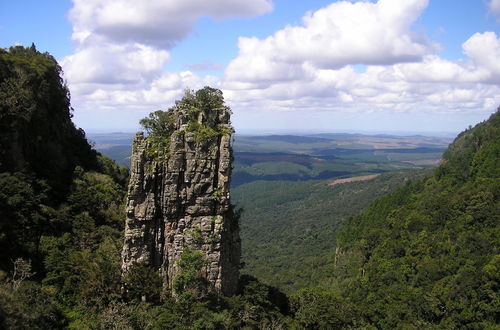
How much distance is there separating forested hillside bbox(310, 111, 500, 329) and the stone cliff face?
16062mm

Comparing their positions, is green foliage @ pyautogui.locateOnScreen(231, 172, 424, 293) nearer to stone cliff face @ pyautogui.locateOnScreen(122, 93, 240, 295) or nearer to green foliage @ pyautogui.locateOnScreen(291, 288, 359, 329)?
green foliage @ pyautogui.locateOnScreen(291, 288, 359, 329)

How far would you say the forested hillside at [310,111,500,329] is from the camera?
47.2 m

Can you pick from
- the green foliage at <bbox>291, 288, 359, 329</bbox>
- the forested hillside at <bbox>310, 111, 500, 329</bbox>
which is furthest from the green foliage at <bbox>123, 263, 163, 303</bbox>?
the forested hillside at <bbox>310, 111, 500, 329</bbox>

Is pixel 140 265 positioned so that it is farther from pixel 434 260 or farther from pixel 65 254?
pixel 434 260

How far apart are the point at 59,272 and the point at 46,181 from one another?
42.1 ft

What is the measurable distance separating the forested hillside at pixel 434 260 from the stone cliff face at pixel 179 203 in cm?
1606

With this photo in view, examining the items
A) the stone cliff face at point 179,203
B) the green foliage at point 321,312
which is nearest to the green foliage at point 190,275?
the stone cliff face at point 179,203

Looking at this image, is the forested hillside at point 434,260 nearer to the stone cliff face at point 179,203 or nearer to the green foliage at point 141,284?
the stone cliff face at point 179,203

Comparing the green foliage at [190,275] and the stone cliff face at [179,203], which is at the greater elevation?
the stone cliff face at [179,203]

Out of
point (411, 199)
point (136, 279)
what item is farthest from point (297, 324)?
point (411, 199)

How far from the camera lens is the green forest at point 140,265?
1218 inches

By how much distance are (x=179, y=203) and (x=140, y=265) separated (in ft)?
18.0

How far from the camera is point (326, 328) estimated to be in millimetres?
40688

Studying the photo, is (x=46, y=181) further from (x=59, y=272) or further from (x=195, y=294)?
(x=195, y=294)
